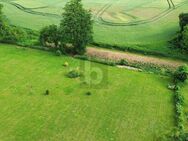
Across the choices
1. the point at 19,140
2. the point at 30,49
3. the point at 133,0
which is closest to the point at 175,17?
the point at 133,0

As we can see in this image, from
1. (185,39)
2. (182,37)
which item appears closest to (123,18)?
(182,37)

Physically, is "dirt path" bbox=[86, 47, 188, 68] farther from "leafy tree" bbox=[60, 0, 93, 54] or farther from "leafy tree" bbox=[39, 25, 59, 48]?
"leafy tree" bbox=[39, 25, 59, 48]

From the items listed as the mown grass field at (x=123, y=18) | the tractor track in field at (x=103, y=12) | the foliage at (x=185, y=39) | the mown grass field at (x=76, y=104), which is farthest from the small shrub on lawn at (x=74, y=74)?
the tractor track in field at (x=103, y=12)

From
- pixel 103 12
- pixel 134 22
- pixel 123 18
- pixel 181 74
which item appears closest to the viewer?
pixel 181 74

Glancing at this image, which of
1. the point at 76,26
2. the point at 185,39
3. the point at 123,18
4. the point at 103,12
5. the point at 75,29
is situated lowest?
the point at 185,39

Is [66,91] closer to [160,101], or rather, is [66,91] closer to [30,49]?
[160,101]

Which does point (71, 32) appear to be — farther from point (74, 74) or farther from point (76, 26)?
point (74, 74)

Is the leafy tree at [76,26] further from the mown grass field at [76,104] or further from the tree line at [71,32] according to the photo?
the mown grass field at [76,104]
